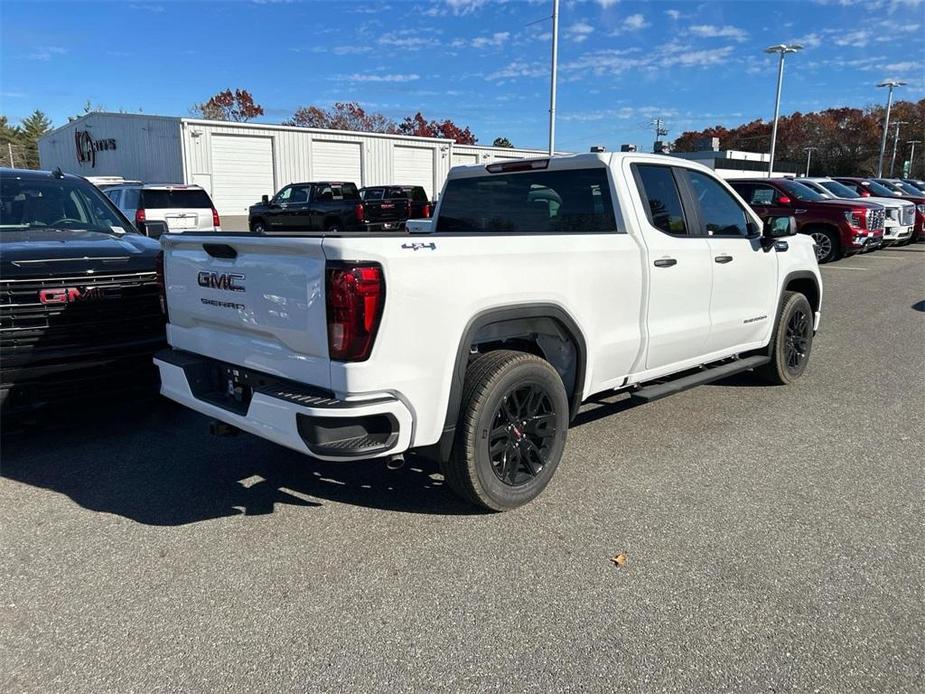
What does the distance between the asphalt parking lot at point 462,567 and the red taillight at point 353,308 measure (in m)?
1.05

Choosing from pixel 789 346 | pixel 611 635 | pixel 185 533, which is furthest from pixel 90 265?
pixel 789 346

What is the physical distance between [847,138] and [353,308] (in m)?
104

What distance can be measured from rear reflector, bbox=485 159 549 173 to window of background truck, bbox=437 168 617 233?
36mm

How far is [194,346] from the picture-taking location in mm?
3859

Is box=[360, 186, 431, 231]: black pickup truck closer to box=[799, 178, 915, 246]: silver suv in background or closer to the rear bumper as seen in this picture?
box=[799, 178, 915, 246]: silver suv in background

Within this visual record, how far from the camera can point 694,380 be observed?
4852 millimetres

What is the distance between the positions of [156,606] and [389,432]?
1.21 metres

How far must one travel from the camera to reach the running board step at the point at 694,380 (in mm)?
4461

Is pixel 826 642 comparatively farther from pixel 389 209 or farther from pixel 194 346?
pixel 389 209

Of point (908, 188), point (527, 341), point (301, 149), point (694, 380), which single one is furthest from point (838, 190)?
point (301, 149)

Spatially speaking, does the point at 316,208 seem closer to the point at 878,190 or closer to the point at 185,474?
the point at 878,190

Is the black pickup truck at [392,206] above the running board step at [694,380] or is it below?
above

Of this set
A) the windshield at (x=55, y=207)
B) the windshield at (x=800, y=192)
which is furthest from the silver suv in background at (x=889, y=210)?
the windshield at (x=55, y=207)

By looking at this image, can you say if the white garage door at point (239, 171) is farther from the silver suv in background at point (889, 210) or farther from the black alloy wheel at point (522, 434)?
the black alloy wheel at point (522, 434)
